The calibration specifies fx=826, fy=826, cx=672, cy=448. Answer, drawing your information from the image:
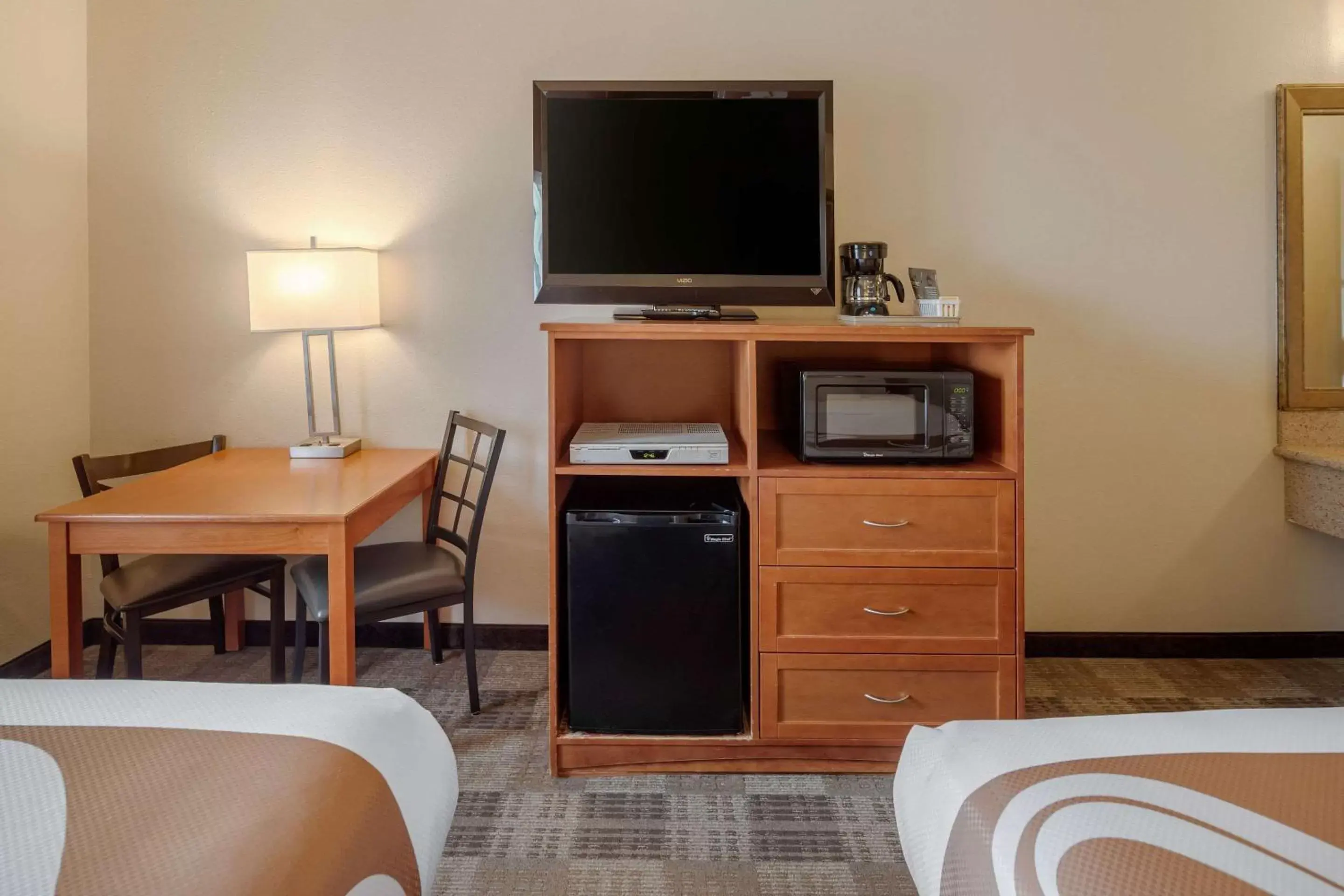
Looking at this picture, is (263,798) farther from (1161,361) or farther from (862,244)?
(1161,361)

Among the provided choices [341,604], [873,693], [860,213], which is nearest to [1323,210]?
[860,213]

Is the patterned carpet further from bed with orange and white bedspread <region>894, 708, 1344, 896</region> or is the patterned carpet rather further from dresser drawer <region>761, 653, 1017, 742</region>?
bed with orange and white bedspread <region>894, 708, 1344, 896</region>

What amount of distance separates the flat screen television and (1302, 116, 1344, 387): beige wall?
156cm

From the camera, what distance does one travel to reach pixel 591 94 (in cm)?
232

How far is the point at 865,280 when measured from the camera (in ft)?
7.66

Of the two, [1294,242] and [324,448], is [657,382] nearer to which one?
[324,448]

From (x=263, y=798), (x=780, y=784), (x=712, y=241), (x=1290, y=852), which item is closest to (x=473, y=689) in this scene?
(x=780, y=784)

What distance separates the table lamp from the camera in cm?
246

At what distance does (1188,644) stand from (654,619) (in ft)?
6.29

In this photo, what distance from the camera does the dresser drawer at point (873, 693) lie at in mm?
2049

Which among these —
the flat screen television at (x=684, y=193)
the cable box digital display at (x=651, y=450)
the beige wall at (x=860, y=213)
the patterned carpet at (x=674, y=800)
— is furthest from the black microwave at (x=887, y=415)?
the patterned carpet at (x=674, y=800)

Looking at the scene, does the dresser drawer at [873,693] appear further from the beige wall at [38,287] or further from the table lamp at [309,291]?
the beige wall at [38,287]

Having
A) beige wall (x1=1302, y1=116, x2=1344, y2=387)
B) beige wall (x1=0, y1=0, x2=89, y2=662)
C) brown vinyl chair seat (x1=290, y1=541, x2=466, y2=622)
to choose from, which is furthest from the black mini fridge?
beige wall (x1=1302, y1=116, x2=1344, y2=387)

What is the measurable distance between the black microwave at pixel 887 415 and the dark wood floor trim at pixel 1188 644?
1067 mm
